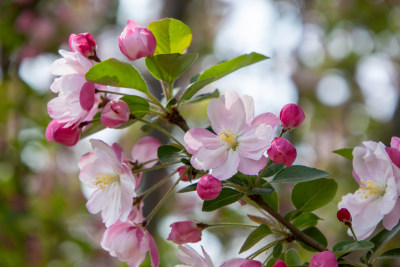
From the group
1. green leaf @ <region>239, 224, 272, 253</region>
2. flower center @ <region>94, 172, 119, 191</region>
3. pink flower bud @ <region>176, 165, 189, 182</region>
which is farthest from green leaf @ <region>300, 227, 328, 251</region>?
flower center @ <region>94, 172, 119, 191</region>

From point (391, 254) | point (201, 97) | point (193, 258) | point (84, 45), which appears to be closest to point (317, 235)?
point (391, 254)

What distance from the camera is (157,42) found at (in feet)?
3.26

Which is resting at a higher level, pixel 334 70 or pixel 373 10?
pixel 373 10

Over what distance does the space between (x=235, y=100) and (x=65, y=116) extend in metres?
0.33

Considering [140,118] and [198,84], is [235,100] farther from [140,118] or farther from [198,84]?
[140,118]

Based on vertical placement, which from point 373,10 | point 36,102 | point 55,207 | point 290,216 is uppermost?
point 290,216

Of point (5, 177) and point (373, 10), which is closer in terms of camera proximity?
point (5, 177)

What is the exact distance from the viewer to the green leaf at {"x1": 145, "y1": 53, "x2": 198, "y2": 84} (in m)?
0.95

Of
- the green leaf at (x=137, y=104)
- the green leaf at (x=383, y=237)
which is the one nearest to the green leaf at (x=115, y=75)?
the green leaf at (x=137, y=104)

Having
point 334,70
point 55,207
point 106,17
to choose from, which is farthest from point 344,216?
point 334,70

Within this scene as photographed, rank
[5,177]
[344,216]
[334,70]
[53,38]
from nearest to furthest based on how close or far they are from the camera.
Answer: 1. [344,216]
2. [5,177]
3. [53,38]
4. [334,70]

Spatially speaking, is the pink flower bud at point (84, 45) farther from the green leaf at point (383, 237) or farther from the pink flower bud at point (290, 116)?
the green leaf at point (383, 237)

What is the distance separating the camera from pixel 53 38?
12.7 feet

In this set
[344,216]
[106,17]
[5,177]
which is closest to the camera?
[344,216]
